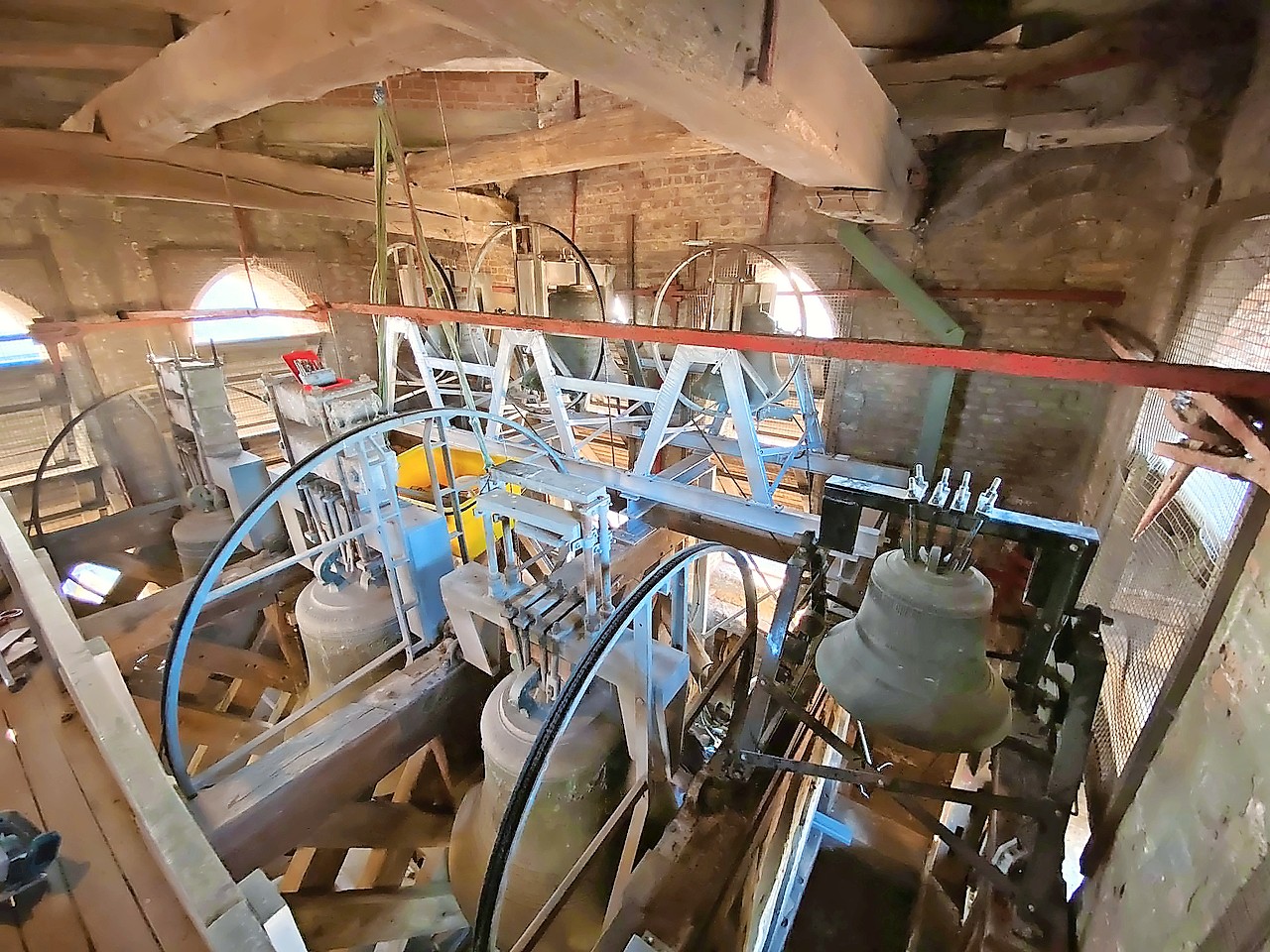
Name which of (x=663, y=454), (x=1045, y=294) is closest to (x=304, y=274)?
(x=663, y=454)

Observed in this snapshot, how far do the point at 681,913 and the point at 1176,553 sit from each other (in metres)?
Result: 2.40

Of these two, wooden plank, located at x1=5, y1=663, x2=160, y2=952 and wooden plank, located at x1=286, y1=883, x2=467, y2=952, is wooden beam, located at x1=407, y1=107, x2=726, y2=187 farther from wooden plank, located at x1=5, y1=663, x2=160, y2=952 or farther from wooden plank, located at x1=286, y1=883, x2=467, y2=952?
wooden plank, located at x1=286, y1=883, x2=467, y2=952

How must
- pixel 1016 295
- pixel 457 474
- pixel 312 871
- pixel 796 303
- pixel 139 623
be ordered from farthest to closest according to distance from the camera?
pixel 796 303 → pixel 457 474 → pixel 1016 295 → pixel 139 623 → pixel 312 871

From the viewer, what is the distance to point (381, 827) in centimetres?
336

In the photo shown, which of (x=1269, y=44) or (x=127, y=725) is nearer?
(x=127, y=725)

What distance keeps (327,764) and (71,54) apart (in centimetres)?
563

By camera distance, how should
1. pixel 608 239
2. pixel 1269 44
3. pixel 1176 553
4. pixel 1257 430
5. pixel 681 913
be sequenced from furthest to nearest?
1. pixel 608 239
2. pixel 1269 44
3. pixel 1176 553
4. pixel 681 913
5. pixel 1257 430

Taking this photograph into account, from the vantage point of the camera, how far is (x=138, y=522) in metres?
4.98

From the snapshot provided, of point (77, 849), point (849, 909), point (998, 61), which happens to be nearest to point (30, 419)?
point (77, 849)

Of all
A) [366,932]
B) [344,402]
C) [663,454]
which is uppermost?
[344,402]

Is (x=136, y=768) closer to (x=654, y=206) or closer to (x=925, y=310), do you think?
(x=925, y=310)

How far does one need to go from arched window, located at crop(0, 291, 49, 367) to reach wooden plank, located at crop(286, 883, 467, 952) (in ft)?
20.0

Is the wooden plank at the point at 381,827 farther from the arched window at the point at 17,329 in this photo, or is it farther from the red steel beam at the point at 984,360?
the arched window at the point at 17,329

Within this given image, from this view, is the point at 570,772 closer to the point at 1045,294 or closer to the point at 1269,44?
the point at 1269,44
